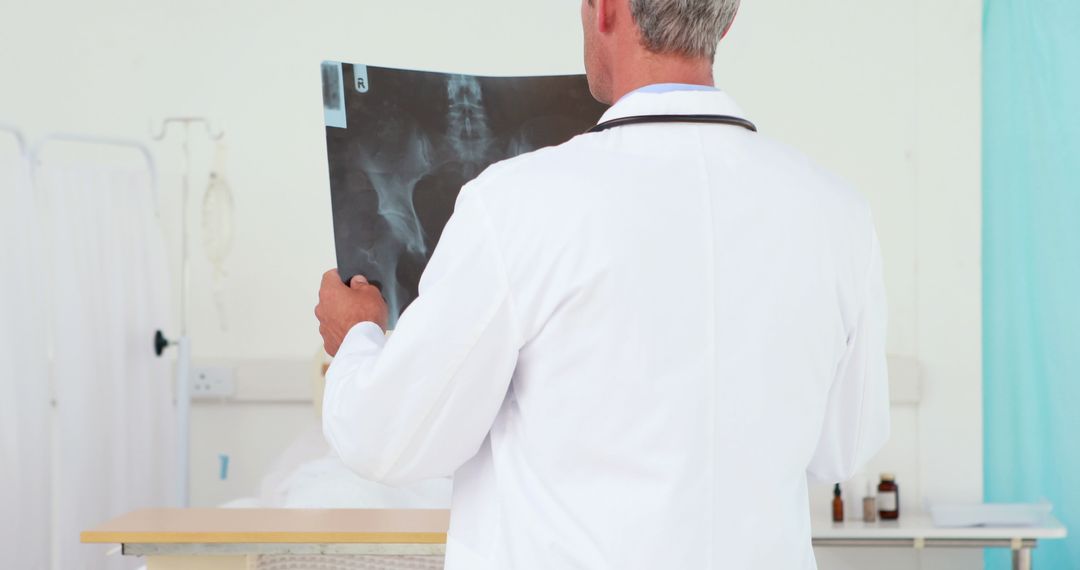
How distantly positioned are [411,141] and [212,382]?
2442 mm

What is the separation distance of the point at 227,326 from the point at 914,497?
2.27 meters

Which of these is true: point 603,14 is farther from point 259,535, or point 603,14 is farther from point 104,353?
point 104,353

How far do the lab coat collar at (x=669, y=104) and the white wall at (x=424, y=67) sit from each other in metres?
2.58

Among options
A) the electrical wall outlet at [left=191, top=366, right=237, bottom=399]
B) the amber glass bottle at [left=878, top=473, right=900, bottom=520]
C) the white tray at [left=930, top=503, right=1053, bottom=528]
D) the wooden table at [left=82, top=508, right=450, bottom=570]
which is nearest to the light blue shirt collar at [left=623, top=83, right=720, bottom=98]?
the wooden table at [left=82, top=508, right=450, bottom=570]

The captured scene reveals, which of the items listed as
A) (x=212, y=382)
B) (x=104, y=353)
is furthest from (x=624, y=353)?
(x=212, y=382)

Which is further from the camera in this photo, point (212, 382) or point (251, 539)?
point (212, 382)

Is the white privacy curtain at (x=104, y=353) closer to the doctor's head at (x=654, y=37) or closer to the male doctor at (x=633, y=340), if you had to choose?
the male doctor at (x=633, y=340)

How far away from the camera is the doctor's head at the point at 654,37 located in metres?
1.06

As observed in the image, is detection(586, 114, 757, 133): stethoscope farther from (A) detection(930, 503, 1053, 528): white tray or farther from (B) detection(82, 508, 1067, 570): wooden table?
(A) detection(930, 503, 1053, 528): white tray

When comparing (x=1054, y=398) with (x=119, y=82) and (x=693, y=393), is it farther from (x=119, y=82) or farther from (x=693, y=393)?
(x=119, y=82)

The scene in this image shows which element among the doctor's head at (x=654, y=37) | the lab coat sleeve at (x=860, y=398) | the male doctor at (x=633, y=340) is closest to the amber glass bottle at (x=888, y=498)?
the lab coat sleeve at (x=860, y=398)

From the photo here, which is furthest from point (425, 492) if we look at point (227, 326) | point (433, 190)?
point (433, 190)

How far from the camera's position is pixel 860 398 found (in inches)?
46.8

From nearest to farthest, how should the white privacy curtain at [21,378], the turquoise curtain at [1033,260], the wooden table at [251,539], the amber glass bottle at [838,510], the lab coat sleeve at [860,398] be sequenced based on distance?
1. the lab coat sleeve at [860,398]
2. the wooden table at [251,539]
3. the white privacy curtain at [21,378]
4. the turquoise curtain at [1033,260]
5. the amber glass bottle at [838,510]
